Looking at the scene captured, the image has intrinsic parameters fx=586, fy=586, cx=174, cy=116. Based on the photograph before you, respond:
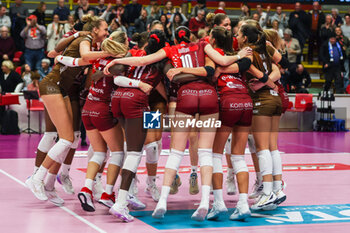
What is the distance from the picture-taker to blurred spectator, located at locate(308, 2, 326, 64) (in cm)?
2028

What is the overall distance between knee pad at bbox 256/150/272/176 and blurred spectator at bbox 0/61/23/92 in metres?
10.4

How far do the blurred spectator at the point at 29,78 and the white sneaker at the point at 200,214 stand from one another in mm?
10339

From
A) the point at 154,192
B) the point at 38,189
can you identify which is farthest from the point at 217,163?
the point at 38,189

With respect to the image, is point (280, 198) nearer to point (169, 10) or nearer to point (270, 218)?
point (270, 218)

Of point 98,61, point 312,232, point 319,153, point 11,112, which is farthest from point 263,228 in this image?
point 11,112

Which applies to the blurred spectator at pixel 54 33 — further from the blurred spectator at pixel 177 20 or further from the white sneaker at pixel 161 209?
the white sneaker at pixel 161 209

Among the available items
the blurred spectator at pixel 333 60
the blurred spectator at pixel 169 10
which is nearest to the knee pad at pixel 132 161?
the blurred spectator at pixel 169 10

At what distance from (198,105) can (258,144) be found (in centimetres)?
100

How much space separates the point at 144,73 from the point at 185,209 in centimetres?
157

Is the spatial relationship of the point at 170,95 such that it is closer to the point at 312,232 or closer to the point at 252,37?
the point at 252,37

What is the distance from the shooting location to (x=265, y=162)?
632cm

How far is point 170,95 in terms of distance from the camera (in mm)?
7375

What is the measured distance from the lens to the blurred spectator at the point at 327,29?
19.2m

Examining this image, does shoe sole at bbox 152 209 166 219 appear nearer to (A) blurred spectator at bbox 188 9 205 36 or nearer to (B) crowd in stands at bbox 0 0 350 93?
(B) crowd in stands at bbox 0 0 350 93
